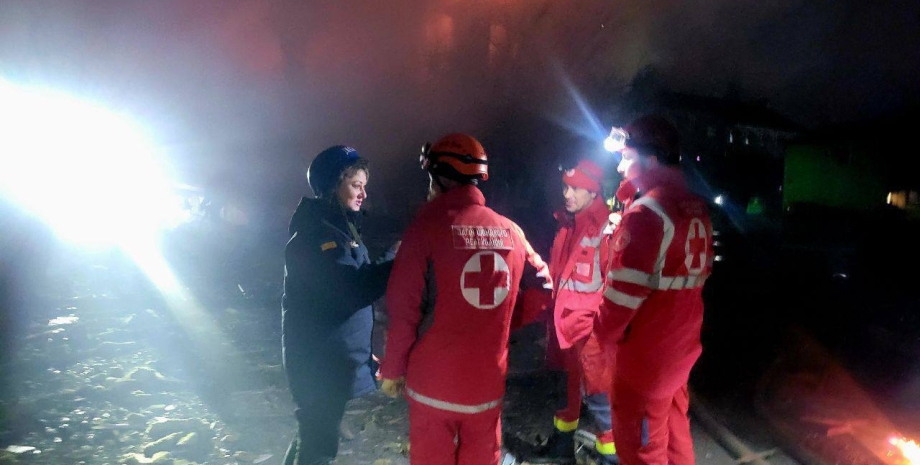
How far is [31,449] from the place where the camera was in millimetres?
3697

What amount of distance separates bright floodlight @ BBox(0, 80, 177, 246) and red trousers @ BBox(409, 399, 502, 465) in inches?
443

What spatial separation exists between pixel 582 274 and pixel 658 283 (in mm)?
925

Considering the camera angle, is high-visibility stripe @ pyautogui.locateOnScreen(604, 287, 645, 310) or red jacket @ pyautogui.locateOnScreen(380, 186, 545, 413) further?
high-visibility stripe @ pyautogui.locateOnScreen(604, 287, 645, 310)

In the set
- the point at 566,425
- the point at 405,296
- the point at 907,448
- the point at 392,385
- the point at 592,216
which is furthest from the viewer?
the point at 907,448

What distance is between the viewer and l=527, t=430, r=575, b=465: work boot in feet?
11.8

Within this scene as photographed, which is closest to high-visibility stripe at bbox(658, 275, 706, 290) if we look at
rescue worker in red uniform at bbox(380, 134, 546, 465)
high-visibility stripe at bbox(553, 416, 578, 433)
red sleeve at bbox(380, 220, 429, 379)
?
rescue worker in red uniform at bbox(380, 134, 546, 465)

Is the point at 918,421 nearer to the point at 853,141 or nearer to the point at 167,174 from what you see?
the point at 853,141

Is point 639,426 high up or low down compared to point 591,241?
down

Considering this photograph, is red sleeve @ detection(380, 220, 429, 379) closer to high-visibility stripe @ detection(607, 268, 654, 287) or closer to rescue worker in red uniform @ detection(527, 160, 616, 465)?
high-visibility stripe @ detection(607, 268, 654, 287)

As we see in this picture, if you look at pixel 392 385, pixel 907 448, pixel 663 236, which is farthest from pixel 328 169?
pixel 907 448

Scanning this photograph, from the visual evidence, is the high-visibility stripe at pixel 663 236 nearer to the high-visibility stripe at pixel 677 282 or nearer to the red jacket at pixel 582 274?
the high-visibility stripe at pixel 677 282

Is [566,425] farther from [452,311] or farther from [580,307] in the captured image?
[452,311]

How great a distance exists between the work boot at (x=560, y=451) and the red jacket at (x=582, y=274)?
2.56 feet

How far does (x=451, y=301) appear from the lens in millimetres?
2156
